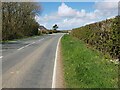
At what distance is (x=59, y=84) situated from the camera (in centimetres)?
1220

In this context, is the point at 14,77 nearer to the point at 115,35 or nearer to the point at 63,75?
the point at 63,75

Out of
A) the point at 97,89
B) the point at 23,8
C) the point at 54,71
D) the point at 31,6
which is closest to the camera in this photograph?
the point at 97,89

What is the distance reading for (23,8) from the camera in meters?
80.2

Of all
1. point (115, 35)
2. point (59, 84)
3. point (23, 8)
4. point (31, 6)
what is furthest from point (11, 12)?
point (59, 84)

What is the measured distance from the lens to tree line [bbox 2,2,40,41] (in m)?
59.5

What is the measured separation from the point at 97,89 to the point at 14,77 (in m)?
4.24

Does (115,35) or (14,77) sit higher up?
(115,35)

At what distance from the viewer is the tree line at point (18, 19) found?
59.5 m

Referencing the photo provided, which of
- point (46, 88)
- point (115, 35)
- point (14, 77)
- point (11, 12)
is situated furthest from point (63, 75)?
point (11, 12)

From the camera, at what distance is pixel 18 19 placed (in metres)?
77.4

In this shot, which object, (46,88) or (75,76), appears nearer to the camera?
(46,88)

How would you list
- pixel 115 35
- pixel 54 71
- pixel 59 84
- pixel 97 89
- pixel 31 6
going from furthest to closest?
pixel 31 6, pixel 115 35, pixel 54 71, pixel 59 84, pixel 97 89

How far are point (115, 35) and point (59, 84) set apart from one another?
5.95 metres

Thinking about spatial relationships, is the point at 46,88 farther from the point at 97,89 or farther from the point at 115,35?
the point at 115,35
